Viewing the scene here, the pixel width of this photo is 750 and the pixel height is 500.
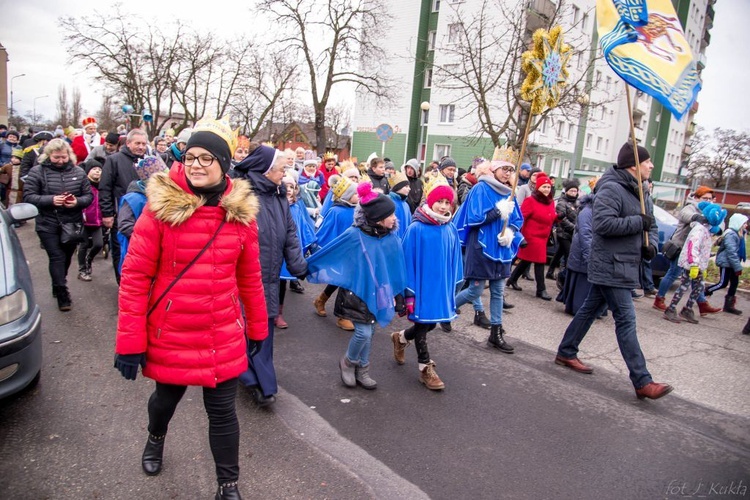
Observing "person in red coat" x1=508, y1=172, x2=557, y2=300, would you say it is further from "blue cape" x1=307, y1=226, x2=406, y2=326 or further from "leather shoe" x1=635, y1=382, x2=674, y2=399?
"blue cape" x1=307, y1=226, x2=406, y2=326

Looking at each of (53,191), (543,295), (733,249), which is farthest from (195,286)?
(733,249)

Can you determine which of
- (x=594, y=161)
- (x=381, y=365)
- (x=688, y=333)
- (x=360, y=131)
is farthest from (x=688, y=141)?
(x=381, y=365)

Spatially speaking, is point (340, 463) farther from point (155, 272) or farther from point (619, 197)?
point (619, 197)

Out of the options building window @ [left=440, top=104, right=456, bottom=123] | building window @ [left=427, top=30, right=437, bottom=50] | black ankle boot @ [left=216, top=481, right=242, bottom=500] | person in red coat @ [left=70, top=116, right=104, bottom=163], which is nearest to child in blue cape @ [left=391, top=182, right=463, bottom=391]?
black ankle boot @ [left=216, top=481, right=242, bottom=500]

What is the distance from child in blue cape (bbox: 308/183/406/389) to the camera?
401 centimetres

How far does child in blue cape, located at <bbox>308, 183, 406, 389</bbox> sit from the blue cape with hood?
0.14 m

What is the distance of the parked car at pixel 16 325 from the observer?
125 inches

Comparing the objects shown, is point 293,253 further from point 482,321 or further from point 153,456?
point 482,321

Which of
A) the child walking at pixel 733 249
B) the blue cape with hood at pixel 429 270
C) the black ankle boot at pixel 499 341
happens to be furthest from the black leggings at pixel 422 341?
the child walking at pixel 733 249

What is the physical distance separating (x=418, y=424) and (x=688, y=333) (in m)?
5.11

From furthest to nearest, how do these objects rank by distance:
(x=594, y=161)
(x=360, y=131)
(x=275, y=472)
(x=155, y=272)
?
1. (x=594, y=161)
2. (x=360, y=131)
3. (x=275, y=472)
4. (x=155, y=272)

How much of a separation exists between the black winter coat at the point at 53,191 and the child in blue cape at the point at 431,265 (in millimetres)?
4137

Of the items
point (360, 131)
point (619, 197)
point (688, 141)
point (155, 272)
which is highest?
point (688, 141)

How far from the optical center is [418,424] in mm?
3732
